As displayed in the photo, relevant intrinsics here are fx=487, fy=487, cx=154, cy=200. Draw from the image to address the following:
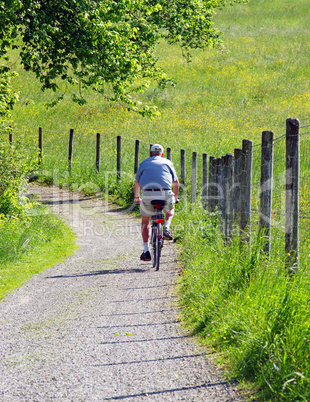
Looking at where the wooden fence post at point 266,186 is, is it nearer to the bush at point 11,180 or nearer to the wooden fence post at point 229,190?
the wooden fence post at point 229,190

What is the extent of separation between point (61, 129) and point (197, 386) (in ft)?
94.0

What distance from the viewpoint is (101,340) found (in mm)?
4969

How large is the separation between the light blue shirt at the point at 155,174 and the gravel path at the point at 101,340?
1.47 metres

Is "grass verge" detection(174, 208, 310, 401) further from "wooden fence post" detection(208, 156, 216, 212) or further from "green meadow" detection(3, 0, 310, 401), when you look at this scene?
"wooden fence post" detection(208, 156, 216, 212)

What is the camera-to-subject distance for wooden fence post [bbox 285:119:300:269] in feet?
16.9

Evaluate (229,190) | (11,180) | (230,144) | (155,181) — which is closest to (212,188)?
(229,190)

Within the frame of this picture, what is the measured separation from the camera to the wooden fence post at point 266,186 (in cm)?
Answer: 576

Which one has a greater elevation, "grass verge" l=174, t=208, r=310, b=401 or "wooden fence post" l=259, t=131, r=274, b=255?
"wooden fence post" l=259, t=131, r=274, b=255

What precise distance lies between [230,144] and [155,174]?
1400cm

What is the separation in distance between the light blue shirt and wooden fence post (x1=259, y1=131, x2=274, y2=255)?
8.59ft

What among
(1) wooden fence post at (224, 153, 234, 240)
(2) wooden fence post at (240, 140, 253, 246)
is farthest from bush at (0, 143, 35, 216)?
(2) wooden fence post at (240, 140, 253, 246)

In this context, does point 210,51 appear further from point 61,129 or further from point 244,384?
point 244,384

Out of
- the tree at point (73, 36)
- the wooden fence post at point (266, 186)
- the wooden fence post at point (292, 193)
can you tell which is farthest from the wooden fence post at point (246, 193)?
the tree at point (73, 36)

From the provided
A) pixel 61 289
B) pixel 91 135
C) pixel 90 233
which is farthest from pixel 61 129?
pixel 61 289
